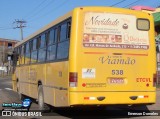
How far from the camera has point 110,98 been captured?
11.1 metres

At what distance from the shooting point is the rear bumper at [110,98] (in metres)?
10.7

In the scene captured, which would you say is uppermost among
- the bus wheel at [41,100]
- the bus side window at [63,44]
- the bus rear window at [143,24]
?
the bus rear window at [143,24]

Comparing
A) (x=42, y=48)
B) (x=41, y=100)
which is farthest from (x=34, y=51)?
(x=41, y=100)

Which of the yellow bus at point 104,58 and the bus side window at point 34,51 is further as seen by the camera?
the bus side window at point 34,51

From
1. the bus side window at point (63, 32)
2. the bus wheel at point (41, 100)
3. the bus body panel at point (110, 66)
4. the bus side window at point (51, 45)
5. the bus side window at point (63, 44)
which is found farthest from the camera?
the bus wheel at point (41, 100)

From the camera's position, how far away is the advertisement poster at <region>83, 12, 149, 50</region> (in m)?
11.1

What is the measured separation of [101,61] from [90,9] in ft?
4.77

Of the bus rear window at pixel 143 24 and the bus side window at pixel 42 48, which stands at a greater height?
the bus rear window at pixel 143 24

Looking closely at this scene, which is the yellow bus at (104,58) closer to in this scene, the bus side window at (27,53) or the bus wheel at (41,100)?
the bus wheel at (41,100)

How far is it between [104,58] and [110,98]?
3.61 feet

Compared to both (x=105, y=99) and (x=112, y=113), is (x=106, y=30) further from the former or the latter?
(x=112, y=113)

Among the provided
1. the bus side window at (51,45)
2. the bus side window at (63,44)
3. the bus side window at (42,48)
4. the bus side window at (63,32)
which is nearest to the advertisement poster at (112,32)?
the bus side window at (63,44)

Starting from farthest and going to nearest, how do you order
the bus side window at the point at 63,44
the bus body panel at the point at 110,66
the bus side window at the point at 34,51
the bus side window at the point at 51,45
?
the bus side window at the point at 34,51 → the bus side window at the point at 51,45 → the bus side window at the point at 63,44 → the bus body panel at the point at 110,66

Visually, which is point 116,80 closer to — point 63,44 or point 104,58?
point 104,58
